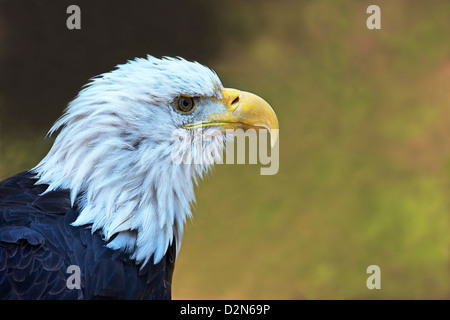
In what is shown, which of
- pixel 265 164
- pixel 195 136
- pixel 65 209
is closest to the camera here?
pixel 65 209

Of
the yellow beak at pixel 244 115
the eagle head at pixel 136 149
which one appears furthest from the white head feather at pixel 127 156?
the yellow beak at pixel 244 115

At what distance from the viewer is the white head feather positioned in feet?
6.22

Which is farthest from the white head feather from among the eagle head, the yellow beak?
the yellow beak

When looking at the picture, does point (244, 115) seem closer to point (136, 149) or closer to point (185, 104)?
point (185, 104)

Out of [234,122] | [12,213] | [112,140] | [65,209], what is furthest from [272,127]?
[12,213]

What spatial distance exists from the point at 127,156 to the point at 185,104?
288mm

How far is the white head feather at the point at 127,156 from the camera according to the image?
1897 millimetres

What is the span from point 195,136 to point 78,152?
41 centimetres

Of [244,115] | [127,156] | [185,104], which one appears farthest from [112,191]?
[244,115]

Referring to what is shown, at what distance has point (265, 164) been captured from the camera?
2.50 metres

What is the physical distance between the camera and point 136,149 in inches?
75.2

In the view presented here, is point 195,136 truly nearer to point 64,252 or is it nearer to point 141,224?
point 141,224

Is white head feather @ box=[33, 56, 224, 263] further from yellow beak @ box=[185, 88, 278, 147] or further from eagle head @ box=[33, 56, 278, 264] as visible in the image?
yellow beak @ box=[185, 88, 278, 147]

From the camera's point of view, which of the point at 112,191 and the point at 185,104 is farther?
the point at 185,104
